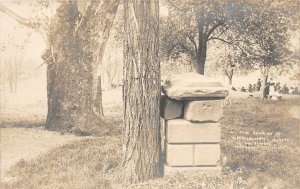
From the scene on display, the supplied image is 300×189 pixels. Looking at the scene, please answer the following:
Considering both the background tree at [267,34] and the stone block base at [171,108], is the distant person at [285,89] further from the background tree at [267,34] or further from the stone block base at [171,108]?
the stone block base at [171,108]

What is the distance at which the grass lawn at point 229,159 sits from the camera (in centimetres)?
579

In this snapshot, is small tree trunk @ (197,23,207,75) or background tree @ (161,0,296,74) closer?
background tree @ (161,0,296,74)

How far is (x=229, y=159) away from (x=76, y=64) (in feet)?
8.77

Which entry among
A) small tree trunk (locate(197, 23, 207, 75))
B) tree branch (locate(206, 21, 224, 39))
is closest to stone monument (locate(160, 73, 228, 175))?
small tree trunk (locate(197, 23, 207, 75))

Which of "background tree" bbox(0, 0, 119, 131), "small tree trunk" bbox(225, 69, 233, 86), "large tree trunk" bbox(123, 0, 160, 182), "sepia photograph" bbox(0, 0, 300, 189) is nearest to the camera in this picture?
"large tree trunk" bbox(123, 0, 160, 182)

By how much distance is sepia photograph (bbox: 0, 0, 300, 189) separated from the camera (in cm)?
568

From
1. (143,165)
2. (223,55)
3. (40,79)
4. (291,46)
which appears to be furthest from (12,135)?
(291,46)

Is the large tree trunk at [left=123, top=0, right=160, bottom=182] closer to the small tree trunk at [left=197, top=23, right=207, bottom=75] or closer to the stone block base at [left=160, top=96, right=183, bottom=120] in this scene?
the stone block base at [left=160, top=96, right=183, bottom=120]

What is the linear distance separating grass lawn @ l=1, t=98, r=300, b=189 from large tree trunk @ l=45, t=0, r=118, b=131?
0.38 m

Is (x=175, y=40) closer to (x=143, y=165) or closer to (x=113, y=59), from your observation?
(x=113, y=59)

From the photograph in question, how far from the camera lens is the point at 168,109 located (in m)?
5.84

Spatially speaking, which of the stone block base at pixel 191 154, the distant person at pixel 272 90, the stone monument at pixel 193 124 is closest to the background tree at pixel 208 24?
the distant person at pixel 272 90

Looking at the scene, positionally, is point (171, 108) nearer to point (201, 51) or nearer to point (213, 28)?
point (201, 51)

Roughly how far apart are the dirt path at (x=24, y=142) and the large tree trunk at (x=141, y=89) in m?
1.19
